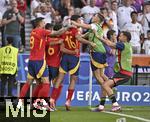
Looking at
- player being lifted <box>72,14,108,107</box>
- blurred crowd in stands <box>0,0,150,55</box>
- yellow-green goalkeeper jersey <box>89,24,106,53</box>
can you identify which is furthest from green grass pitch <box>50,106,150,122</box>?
blurred crowd in stands <box>0,0,150,55</box>

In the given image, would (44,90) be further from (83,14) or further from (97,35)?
(83,14)

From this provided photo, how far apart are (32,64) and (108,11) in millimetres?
6981

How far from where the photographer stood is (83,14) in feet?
75.4

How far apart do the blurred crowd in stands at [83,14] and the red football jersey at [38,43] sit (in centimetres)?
488

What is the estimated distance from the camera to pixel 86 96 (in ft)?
63.5

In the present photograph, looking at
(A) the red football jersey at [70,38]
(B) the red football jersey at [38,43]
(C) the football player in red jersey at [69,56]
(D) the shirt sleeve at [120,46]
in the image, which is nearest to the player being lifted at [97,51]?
(C) the football player in red jersey at [69,56]

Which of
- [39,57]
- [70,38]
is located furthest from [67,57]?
[39,57]

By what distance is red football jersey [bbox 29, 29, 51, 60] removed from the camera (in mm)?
16359

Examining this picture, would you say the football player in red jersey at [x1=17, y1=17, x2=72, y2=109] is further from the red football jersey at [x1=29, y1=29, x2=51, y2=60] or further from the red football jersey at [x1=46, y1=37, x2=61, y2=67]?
the red football jersey at [x1=46, y1=37, x2=61, y2=67]

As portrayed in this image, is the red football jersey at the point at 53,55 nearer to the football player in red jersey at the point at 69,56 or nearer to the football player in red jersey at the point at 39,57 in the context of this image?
the football player in red jersey at the point at 69,56

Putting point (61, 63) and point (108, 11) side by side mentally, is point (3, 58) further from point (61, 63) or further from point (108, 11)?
point (108, 11)

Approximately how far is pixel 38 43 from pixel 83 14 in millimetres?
6778

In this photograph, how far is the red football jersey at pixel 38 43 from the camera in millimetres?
16359

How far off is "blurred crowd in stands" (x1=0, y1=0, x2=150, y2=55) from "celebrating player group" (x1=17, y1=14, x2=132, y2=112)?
14.1 ft
